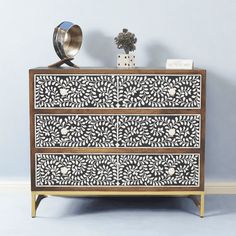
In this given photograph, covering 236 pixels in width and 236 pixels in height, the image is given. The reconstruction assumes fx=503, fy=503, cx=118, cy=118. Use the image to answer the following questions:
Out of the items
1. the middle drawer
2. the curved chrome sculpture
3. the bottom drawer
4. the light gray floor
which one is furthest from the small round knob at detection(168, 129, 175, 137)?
the curved chrome sculpture

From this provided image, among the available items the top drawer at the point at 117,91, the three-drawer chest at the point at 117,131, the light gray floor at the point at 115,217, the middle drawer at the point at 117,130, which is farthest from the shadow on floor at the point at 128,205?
the top drawer at the point at 117,91

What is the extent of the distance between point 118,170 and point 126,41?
784 millimetres

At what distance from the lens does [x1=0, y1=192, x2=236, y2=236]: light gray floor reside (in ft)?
8.61

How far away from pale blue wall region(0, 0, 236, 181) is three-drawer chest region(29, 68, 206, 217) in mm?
531

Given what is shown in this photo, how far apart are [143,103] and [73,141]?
1.45 ft

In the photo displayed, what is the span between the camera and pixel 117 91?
109 inches

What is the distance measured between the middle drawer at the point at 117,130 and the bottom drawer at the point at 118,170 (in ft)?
0.23

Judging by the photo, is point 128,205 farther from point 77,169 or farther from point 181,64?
point 181,64

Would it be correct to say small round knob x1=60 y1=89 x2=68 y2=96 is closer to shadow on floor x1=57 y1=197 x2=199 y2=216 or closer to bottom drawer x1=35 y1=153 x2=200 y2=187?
bottom drawer x1=35 y1=153 x2=200 y2=187

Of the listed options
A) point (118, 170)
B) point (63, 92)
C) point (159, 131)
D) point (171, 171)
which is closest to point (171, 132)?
point (159, 131)

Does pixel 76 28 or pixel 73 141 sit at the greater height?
pixel 76 28
